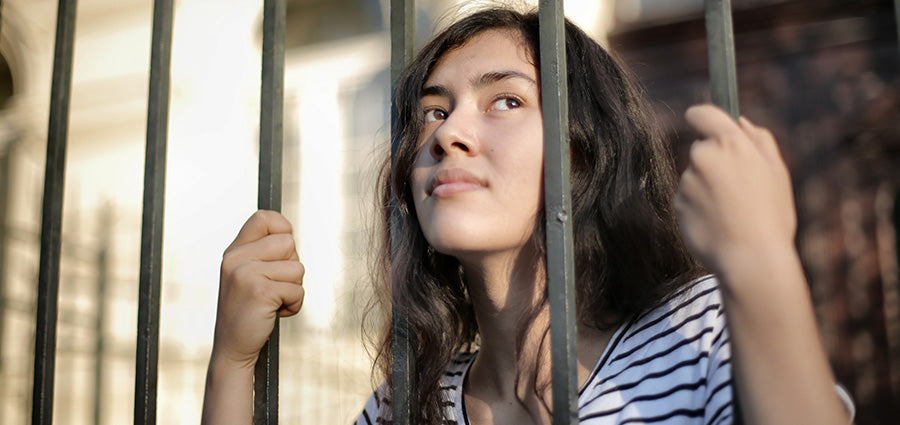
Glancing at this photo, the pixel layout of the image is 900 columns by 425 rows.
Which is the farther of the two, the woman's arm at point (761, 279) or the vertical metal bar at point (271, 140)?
the vertical metal bar at point (271, 140)

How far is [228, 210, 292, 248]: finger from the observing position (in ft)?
3.91

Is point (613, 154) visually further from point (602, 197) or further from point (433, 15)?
point (433, 15)

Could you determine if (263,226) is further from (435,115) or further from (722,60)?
(722,60)

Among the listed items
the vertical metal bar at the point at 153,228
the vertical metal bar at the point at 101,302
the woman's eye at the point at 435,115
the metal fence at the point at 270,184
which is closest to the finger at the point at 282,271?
the metal fence at the point at 270,184

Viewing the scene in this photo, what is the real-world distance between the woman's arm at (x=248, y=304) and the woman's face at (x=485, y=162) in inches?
10.5

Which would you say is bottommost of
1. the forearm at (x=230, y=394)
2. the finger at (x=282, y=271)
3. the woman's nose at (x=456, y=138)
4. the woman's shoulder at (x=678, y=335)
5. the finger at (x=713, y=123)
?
the forearm at (x=230, y=394)

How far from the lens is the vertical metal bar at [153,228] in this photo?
1.18 m

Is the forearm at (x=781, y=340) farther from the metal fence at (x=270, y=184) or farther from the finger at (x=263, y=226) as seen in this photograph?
the finger at (x=263, y=226)

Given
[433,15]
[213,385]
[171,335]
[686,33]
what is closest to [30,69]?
[171,335]

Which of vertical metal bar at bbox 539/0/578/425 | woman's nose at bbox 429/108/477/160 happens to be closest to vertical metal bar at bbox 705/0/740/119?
vertical metal bar at bbox 539/0/578/425

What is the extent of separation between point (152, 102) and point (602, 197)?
0.89m

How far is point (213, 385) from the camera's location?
1.23 m

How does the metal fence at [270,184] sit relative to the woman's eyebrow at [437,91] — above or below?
below

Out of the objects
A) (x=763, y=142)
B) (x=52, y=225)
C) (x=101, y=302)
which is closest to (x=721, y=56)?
(x=763, y=142)
